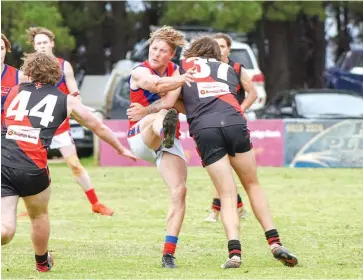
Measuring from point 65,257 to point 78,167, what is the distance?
306cm

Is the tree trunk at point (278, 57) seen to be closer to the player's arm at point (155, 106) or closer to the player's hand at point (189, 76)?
the player's arm at point (155, 106)

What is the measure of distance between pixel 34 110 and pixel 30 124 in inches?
4.4

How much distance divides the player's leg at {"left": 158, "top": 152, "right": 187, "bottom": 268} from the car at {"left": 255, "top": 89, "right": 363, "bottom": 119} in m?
13.4

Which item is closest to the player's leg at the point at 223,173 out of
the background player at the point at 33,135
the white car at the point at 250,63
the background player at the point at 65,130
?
the background player at the point at 33,135

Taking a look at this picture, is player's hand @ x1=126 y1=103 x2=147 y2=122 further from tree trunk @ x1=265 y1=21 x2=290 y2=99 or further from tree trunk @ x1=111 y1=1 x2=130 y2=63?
tree trunk @ x1=111 y1=1 x2=130 y2=63

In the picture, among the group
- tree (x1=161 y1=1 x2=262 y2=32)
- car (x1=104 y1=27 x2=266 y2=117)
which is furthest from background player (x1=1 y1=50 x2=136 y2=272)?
tree (x1=161 y1=1 x2=262 y2=32)

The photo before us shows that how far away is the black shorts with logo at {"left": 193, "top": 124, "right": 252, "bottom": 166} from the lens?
927 cm

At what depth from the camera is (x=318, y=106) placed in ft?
76.1

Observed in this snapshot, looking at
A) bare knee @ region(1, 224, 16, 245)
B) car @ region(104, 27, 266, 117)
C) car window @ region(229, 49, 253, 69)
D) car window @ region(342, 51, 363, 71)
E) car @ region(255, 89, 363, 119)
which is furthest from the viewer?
car window @ region(342, 51, 363, 71)

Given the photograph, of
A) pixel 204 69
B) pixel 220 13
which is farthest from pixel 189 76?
pixel 220 13

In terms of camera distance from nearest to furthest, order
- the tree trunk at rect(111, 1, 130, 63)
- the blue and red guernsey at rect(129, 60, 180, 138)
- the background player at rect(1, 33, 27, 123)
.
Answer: the blue and red guernsey at rect(129, 60, 180, 138), the background player at rect(1, 33, 27, 123), the tree trunk at rect(111, 1, 130, 63)

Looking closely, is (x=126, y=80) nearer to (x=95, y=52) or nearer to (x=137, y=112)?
(x=95, y=52)

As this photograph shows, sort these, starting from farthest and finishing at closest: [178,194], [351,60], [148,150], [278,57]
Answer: [278,57]
[351,60]
[148,150]
[178,194]

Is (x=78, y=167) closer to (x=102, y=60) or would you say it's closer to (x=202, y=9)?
(x=202, y=9)
